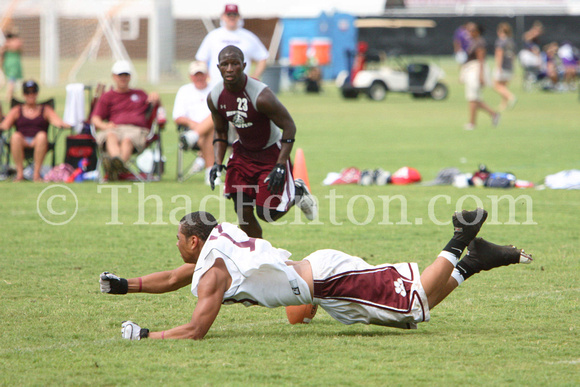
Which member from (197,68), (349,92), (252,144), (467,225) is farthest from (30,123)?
(349,92)

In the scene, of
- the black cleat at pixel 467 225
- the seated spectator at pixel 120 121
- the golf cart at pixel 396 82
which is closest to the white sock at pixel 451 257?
the black cleat at pixel 467 225

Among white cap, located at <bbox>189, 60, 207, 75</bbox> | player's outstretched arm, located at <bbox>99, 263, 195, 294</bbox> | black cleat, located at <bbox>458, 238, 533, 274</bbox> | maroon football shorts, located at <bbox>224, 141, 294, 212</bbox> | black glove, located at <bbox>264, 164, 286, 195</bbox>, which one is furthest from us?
white cap, located at <bbox>189, 60, 207, 75</bbox>

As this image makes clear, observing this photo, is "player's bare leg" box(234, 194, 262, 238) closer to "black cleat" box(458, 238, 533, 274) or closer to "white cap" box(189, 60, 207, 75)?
"black cleat" box(458, 238, 533, 274)

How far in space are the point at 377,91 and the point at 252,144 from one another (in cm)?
2290

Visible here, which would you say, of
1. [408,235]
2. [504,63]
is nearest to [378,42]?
[504,63]

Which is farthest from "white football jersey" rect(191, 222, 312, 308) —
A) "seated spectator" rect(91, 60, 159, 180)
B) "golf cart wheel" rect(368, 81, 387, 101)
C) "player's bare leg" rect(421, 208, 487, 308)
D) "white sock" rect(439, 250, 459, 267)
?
"golf cart wheel" rect(368, 81, 387, 101)

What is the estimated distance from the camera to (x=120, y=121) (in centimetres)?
1213

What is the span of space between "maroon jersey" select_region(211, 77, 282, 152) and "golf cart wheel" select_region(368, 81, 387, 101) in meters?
22.5

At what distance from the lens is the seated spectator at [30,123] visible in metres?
12.1

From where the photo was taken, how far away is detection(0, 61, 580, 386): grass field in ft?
14.2

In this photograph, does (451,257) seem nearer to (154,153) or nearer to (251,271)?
(251,271)

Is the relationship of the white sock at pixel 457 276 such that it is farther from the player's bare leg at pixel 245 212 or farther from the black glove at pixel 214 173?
the black glove at pixel 214 173

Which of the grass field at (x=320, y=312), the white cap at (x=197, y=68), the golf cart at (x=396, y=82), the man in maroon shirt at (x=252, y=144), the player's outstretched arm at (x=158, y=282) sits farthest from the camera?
the golf cart at (x=396, y=82)

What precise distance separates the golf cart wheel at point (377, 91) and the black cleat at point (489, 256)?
942 inches
